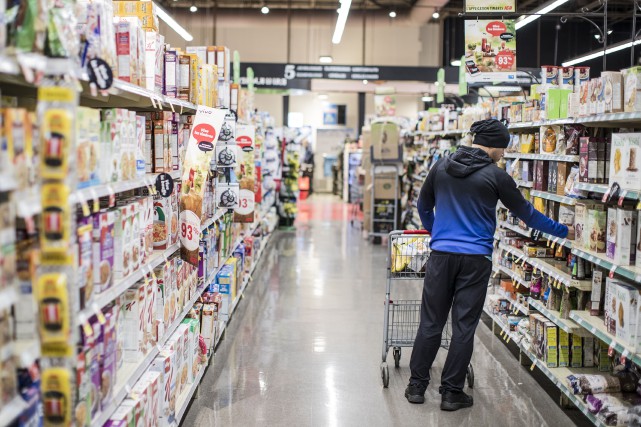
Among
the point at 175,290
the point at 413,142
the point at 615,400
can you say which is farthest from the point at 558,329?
the point at 413,142

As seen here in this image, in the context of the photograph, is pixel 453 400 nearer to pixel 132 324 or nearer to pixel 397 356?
pixel 397 356

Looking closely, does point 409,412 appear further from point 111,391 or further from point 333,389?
point 111,391

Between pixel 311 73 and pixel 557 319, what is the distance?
13238mm

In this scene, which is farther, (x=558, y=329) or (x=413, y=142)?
(x=413, y=142)

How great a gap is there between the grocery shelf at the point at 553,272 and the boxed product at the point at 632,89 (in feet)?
4.05

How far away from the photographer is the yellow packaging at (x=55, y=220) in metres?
2.27

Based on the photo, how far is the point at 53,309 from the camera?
→ 232 centimetres

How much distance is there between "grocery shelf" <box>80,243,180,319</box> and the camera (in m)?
2.64

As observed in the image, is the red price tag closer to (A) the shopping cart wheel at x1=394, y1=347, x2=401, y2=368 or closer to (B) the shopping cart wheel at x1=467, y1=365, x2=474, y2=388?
(A) the shopping cart wheel at x1=394, y1=347, x2=401, y2=368

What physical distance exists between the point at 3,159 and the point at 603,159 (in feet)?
11.1

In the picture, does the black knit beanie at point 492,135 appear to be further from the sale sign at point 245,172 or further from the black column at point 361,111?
the black column at point 361,111

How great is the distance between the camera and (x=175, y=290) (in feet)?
14.0

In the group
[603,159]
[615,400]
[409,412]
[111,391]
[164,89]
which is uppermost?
[164,89]

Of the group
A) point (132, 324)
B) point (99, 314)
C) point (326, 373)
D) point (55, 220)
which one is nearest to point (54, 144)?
point (55, 220)
